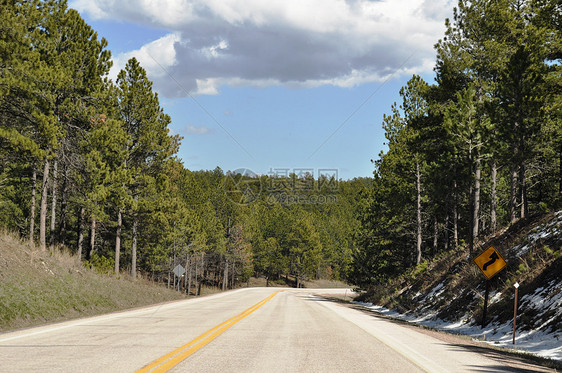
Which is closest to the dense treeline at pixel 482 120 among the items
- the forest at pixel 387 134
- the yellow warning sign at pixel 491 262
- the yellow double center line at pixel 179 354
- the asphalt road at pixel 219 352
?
the forest at pixel 387 134

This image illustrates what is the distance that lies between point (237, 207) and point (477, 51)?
56.5 meters

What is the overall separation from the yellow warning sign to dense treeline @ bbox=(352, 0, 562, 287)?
6.82 meters

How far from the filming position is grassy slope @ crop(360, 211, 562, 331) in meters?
13.4

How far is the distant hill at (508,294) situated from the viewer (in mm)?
11938

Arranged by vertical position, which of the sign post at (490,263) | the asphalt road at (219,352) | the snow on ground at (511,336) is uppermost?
the sign post at (490,263)

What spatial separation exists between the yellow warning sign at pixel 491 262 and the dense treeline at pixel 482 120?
6.82 metres

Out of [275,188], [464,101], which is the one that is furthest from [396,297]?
[275,188]

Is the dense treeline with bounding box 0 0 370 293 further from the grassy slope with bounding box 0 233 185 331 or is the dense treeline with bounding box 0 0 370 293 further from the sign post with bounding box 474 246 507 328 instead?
the sign post with bounding box 474 246 507 328

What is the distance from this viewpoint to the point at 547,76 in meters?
20.3

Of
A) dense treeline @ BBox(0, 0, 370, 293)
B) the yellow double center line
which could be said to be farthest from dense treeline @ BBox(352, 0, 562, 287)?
dense treeline @ BBox(0, 0, 370, 293)

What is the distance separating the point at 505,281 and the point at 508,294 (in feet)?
4.52

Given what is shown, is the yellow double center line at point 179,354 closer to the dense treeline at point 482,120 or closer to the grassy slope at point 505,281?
the grassy slope at point 505,281

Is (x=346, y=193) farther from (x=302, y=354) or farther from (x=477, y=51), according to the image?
(x=302, y=354)

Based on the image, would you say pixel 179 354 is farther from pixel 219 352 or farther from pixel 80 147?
pixel 80 147
